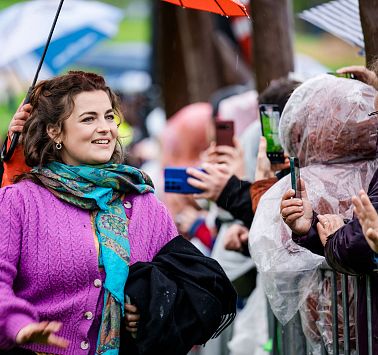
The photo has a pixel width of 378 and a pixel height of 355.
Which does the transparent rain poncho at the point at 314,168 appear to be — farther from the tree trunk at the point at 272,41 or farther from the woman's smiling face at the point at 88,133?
the tree trunk at the point at 272,41

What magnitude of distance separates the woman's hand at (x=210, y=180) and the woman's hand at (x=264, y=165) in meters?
0.30

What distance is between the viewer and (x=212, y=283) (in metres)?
4.64

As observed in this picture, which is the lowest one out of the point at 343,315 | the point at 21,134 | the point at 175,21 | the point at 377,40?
the point at 343,315

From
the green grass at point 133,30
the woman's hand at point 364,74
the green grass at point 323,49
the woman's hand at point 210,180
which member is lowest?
the woman's hand at point 210,180

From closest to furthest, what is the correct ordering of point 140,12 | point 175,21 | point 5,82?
point 175,21
point 5,82
point 140,12

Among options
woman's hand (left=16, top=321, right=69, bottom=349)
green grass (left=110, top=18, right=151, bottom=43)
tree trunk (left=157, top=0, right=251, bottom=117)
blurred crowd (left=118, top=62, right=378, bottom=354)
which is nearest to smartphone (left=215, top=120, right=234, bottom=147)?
blurred crowd (left=118, top=62, right=378, bottom=354)

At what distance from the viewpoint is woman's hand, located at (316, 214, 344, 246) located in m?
4.69

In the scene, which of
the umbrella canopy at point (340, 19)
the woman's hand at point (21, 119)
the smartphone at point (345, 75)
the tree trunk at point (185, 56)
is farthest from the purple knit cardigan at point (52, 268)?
the tree trunk at point (185, 56)

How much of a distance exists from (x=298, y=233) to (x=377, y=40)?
1.25m

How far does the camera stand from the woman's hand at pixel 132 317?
4562mm

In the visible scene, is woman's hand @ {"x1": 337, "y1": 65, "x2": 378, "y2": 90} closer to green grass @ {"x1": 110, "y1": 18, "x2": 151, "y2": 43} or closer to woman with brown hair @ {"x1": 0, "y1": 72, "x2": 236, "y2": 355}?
woman with brown hair @ {"x1": 0, "y1": 72, "x2": 236, "y2": 355}

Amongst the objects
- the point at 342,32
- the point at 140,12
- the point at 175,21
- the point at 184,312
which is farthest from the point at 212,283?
the point at 140,12

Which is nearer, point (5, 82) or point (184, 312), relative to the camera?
point (184, 312)

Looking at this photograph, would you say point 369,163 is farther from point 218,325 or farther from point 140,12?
point 140,12
